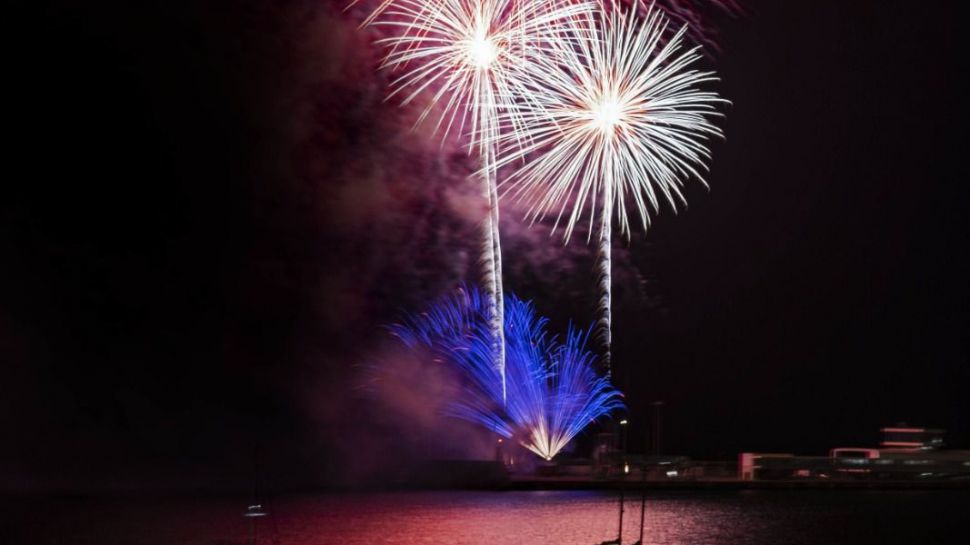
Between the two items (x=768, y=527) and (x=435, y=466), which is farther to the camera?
(x=435, y=466)

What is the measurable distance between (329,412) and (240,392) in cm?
286

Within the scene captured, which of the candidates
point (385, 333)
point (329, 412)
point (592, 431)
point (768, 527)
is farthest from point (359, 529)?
point (592, 431)

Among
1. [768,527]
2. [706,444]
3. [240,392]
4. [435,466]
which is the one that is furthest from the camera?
[706,444]

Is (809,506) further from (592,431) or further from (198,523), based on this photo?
(592,431)

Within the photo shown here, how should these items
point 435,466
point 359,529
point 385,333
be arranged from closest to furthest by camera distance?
1. point 359,529
2. point 435,466
3. point 385,333

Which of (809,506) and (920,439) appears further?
(920,439)

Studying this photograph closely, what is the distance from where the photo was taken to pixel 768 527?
56.3 ft

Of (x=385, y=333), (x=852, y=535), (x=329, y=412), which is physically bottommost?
(x=852, y=535)

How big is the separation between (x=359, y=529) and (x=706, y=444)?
55463mm

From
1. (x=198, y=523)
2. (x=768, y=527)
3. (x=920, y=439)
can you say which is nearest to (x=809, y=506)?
(x=768, y=527)

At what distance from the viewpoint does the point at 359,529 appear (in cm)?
1570

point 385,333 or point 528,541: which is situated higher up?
point 385,333

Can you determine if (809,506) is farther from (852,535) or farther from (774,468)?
(774,468)

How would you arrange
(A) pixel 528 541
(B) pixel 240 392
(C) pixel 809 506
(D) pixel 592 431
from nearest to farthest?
(A) pixel 528 541 → (C) pixel 809 506 → (B) pixel 240 392 → (D) pixel 592 431
